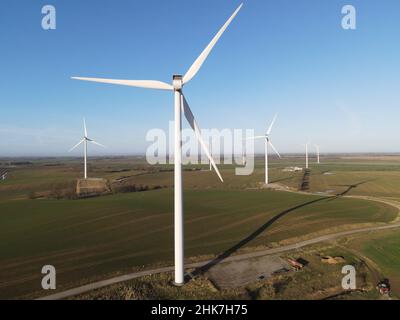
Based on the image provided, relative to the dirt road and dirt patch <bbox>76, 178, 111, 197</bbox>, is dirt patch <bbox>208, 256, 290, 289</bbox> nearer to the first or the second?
the dirt road

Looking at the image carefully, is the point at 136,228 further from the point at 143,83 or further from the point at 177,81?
the point at 177,81

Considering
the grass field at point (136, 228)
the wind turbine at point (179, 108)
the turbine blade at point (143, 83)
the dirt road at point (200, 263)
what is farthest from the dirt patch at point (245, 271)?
the turbine blade at point (143, 83)

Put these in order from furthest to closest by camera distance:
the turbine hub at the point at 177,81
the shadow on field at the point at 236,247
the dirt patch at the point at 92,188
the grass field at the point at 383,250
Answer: the dirt patch at the point at 92,188 → the shadow on field at the point at 236,247 → the grass field at the point at 383,250 → the turbine hub at the point at 177,81

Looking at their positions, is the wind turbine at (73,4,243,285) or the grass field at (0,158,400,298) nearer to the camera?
the wind turbine at (73,4,243,285)

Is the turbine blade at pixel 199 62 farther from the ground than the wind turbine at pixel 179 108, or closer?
farther from the ground

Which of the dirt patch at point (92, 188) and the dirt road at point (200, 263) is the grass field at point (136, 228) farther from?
the dirt patch at point (92, 188)

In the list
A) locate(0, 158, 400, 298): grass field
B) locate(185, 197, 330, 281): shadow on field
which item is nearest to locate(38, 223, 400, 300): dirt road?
locate(185, 197, 330, 281): shadow on field

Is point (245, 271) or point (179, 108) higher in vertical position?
point (179, 108)

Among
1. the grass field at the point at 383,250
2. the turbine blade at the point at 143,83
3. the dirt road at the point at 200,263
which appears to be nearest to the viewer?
the dirt road at the point at 200,263

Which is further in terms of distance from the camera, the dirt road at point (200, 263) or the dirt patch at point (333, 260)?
the dirt patch at point (333, 260)

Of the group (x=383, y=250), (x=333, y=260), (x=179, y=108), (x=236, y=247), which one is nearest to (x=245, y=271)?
(x=236, y=247)

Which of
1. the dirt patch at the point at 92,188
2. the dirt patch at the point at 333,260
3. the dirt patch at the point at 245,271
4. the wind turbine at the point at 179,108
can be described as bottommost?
the dirt patch at the point at 245,271
